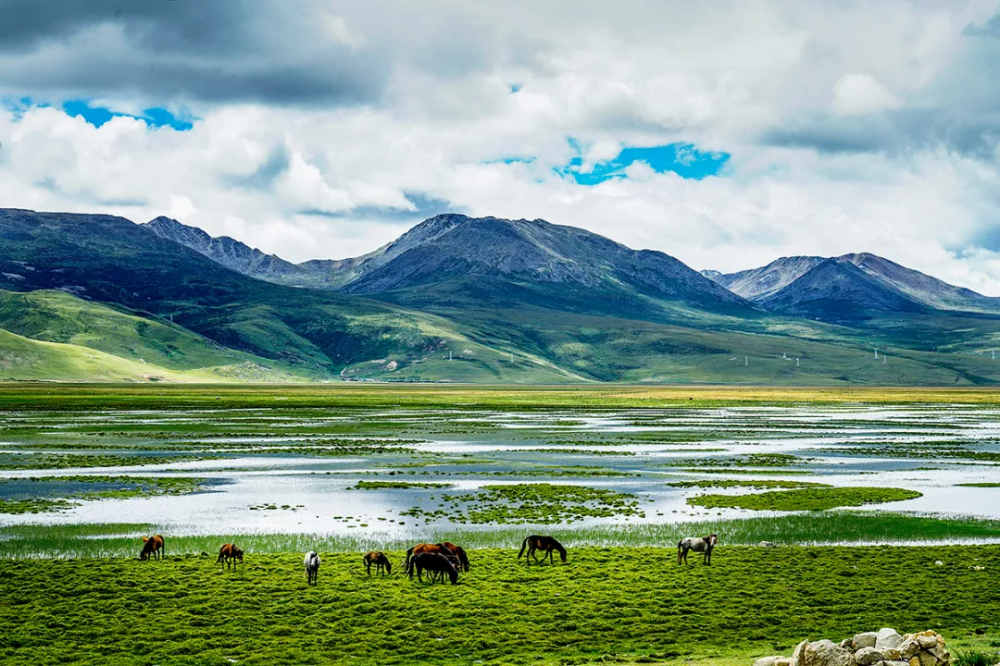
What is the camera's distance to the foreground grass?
2405 centimetres

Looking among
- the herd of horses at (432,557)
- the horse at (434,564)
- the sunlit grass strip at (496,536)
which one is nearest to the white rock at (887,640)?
the herd of horses at (432,557)

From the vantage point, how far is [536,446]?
307ft

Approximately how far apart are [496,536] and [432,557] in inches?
424

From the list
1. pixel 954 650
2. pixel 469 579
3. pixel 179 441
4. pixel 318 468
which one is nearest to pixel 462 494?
pixel 318 468

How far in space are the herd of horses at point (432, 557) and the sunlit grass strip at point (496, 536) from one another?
12.4ft

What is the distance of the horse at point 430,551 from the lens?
3252 centimetres

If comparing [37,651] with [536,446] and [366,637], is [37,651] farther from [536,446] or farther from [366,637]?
[536,446]

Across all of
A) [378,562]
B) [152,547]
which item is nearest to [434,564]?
[378,562]

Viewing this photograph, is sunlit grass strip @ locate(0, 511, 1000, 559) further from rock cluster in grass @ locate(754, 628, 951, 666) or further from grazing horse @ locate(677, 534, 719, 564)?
rock cluster in grass @ locate(754, 628, 951, 666)

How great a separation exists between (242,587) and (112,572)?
5809 mm

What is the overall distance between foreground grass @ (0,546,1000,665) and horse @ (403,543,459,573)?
81 centimetres

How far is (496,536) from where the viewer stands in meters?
42.4

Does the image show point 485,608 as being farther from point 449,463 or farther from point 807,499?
point 449,463

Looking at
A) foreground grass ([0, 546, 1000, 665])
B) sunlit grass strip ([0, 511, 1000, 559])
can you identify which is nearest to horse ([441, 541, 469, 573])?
foreground grass ([0, 546, 1000, 665])
